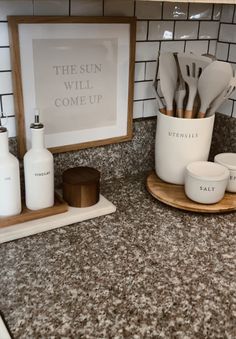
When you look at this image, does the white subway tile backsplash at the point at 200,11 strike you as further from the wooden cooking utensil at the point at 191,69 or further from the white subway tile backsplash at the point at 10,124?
the white subway tile backsplash at the point at 10,124

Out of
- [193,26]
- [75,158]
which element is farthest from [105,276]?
[193,26]

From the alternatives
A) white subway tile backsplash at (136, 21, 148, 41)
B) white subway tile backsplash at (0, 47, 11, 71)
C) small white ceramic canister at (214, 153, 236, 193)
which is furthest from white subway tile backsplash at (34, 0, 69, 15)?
small white ceramic canister at (214, 153, 236, 193)

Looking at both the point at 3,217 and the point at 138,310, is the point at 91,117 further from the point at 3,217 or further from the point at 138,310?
the point at 138,310

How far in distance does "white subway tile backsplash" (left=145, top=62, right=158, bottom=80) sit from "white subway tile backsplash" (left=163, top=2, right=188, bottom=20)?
124 mm

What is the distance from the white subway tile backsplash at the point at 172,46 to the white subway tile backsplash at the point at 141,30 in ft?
0.21

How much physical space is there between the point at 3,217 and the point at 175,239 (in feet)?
1.22

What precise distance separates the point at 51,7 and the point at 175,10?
356 millimetres

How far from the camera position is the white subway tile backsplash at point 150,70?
1.11 m

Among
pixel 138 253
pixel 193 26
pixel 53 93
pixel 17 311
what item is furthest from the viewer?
pixel 193 26

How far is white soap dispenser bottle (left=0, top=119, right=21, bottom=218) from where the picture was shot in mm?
843

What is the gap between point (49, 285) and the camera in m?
Answer: 0.73

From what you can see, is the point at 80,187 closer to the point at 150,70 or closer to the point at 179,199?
the point at 179,199

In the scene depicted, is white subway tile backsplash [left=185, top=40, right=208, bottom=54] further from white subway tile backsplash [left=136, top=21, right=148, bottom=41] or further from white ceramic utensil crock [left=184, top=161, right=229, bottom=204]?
white ceramic utensil crock [left=184, top=161, right=229, bottom=204]

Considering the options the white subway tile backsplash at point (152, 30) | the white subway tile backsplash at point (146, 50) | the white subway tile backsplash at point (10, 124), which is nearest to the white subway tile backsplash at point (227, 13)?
the white subway tile backsplash at point (152, 30)
